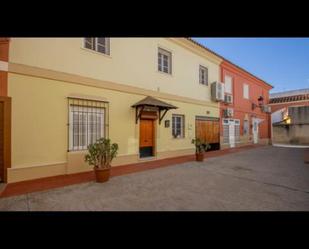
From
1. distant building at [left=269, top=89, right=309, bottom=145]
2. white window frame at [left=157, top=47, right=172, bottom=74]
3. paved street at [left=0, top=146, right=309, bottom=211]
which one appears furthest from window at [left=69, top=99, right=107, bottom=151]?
distant building at [left=269, top=89, right=309, bottom=145]

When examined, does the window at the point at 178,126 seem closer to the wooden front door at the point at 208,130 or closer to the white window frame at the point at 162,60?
the wooden front door at the point at 208,130

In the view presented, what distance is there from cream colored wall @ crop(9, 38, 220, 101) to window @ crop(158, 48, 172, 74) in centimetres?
22

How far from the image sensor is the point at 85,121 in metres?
6.66

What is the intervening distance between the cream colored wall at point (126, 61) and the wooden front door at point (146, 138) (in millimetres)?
1705

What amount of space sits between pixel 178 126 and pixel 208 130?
2.92 metres

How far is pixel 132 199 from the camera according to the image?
4133 mm

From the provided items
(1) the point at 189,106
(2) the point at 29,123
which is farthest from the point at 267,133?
(2) the point at 29,123

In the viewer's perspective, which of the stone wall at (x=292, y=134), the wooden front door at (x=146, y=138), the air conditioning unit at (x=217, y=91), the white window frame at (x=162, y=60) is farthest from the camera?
the stone wall at (x=292, y=134)

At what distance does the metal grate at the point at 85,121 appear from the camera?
6324mm

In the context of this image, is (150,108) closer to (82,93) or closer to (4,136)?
(82,93)

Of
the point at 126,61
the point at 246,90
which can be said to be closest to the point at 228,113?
the point at 246,90

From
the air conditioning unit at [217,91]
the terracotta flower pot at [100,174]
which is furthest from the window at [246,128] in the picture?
the terracotta flower pot at [100,174]

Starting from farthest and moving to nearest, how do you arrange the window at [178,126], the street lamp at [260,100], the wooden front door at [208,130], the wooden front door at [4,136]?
the street lamp at [260,100], the wooden front door at [208,130], the window at [178,126], the wooden front door at [4,136]
